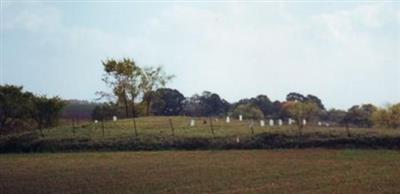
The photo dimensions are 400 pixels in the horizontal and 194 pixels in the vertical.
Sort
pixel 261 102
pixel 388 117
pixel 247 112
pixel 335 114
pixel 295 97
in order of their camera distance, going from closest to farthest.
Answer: pixel 388 117 < pixel 247 112 < pixel 335 114 < pixel 295 97 < pixel 261 102

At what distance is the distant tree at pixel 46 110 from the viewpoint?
74.9 metres

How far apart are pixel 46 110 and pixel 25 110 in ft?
10.4

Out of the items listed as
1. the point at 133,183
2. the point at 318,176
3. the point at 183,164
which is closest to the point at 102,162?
the point at 183,164

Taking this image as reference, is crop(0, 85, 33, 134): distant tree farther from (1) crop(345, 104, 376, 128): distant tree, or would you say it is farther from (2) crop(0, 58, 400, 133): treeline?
(1) crop(345, 104, 376, 128): distant tree

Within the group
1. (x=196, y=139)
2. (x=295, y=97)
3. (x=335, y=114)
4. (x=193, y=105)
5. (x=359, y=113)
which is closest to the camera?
(x=196, y=139)

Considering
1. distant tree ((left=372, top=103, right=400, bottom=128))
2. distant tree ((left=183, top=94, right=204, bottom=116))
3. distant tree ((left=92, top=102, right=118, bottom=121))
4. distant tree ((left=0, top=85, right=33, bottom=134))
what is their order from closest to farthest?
distant tree ((left=0, top=85, right=33, bottom=134)) → distant tree ((left=92, top=102, right=118, bottom=121)) → distant tree ((left=372, top=103, right=400, bottom=128)) → distant tree ((left=183, top=94, right=204, bottom=116))

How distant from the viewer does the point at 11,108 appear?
2899 inches

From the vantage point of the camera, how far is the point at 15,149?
163 ft

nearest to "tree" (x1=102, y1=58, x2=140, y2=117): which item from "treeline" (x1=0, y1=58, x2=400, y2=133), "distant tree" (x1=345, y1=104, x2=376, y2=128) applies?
"treeline" (x1=0, y1=58, x2=400, y2=133)

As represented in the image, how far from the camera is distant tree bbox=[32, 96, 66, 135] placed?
74881mm

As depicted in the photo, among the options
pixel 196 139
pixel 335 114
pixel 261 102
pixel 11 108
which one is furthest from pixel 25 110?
pixel 261 102

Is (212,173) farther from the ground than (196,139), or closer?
closer

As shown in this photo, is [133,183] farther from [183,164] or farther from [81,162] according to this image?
[81,162]

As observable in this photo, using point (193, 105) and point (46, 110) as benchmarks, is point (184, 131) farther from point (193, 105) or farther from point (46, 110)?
point (193, 105)
